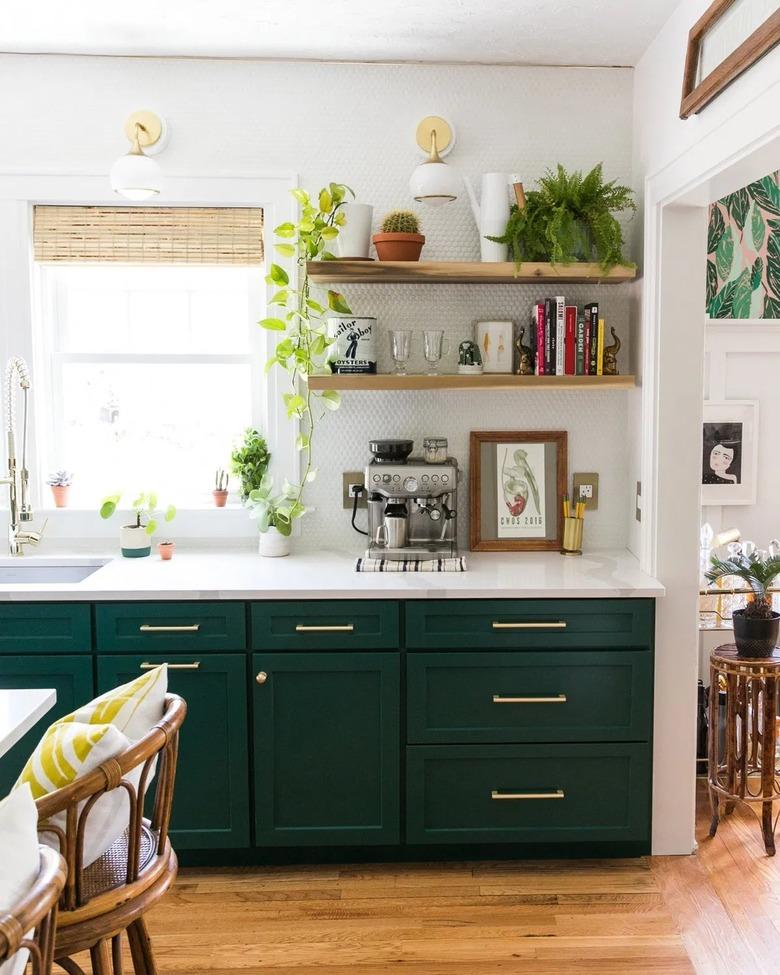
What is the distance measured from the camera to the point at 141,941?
1.99 m

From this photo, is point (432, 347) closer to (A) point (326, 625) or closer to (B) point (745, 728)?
(A) point (326, 625)

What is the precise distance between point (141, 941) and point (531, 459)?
79.9 inches

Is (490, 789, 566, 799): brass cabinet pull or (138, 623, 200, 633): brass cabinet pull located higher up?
(138, 623, 200, 633): brass cabinet pull

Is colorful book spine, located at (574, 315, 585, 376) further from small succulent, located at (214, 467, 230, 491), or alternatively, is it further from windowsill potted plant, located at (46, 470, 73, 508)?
windowsill potted plant, located at (46, 470, 73, 508)

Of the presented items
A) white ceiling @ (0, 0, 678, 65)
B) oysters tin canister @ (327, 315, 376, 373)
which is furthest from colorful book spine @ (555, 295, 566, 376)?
white ceiling @ (0, 0, 678, 65)

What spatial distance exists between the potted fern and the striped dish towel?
993 millimetres

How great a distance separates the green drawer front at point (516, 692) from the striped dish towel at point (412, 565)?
0.30 meters

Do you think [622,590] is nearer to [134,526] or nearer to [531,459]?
[531,459]

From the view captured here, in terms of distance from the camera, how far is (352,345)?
3146 mm

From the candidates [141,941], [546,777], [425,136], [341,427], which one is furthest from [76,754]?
[425,136]

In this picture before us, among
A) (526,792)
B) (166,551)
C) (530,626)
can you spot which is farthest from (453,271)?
(526,792)

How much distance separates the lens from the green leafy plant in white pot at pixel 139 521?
3252 mm

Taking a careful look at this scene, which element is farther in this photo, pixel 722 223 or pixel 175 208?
pixel 722 223

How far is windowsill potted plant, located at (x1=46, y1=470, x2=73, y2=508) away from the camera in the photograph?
11.1ft
